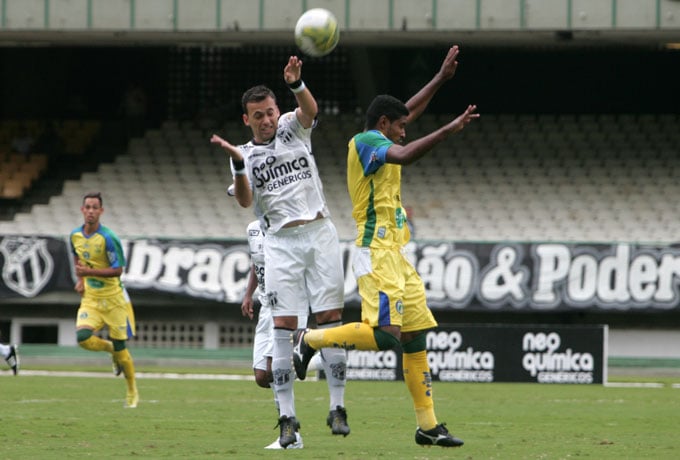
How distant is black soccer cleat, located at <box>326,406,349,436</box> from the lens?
956 centimetres

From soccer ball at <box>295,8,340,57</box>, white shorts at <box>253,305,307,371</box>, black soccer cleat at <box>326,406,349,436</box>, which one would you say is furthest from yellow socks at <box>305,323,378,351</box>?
white shorts at <box>253,305,307,371</box>

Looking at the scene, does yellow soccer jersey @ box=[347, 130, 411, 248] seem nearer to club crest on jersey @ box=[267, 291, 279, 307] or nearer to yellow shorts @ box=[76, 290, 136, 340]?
club crest on jersey @ box=[267, 291, 279, 307]

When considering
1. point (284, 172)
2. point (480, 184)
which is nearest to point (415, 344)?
point (284, 172)

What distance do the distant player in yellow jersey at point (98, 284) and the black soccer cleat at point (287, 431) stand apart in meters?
6.02

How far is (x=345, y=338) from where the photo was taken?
360 inches

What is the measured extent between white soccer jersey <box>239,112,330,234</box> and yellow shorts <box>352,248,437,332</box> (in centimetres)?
63

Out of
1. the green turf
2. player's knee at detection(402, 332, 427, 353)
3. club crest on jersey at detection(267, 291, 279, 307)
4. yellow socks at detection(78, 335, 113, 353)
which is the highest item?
club crest on jersey at detection(267, 291, 279, 307)

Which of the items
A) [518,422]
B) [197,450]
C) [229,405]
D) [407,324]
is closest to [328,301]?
[407,324]

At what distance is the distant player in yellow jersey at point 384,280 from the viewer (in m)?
9.09

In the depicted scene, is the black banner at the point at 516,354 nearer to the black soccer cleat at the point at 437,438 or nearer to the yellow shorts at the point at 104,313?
the yellow shorts at the point at 104,313

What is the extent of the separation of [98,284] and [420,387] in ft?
24.1

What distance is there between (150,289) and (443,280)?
536 cm

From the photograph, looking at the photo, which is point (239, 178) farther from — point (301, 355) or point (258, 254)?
point (258, 254)

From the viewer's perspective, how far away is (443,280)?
23.9m
